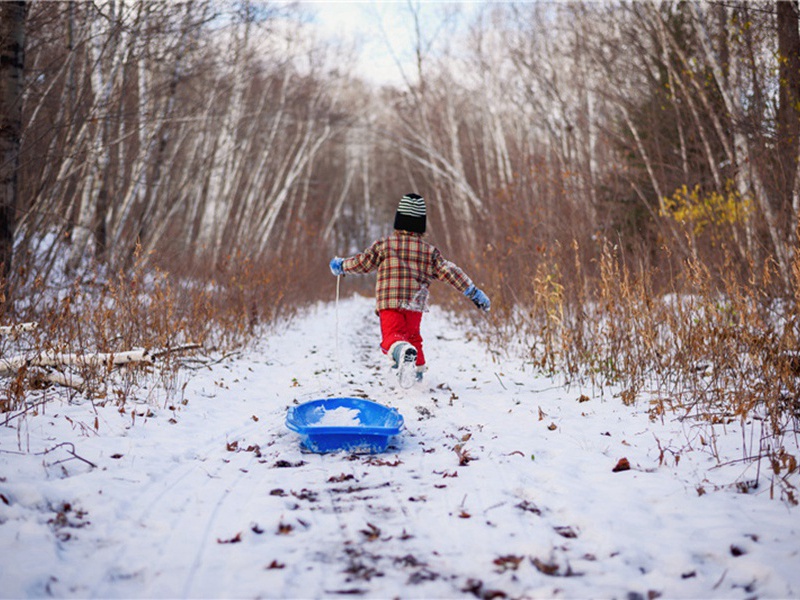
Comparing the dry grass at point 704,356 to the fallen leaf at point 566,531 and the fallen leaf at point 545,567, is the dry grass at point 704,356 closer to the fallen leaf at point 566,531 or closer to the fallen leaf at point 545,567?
the fallen leaf at point 566,531

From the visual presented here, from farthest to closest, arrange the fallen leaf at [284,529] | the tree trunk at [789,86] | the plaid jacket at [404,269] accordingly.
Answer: the tree trunk at [789,86], the plaid jacket at [404,269], the fallen leaf at [284,529]

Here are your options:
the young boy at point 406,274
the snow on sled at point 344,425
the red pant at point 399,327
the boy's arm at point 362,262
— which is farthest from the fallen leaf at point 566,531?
the boy's arm at point 362,262

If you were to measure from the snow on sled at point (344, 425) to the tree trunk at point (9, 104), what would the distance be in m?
4.22

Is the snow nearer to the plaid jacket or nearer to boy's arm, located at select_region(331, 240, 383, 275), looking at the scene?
the plaid jacket

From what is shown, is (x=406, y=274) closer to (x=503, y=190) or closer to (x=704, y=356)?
(x=704, y=356)

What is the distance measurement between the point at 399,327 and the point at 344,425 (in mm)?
1801

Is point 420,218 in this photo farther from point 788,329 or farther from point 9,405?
point 9,405

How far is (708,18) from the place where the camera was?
8.63 metres

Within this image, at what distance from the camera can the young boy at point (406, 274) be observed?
17.4 ft

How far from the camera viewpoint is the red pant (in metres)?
5.32

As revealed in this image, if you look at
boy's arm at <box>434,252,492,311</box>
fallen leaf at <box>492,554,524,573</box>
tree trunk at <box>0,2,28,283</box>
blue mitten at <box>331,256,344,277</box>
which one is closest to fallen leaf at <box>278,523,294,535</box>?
fallen leaf at <box>492,554,524,573</box>

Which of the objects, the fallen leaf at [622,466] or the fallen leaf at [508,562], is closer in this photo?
the fallen leaf at [508,562]

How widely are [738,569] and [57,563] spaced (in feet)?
8.30

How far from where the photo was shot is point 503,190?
1080cm
